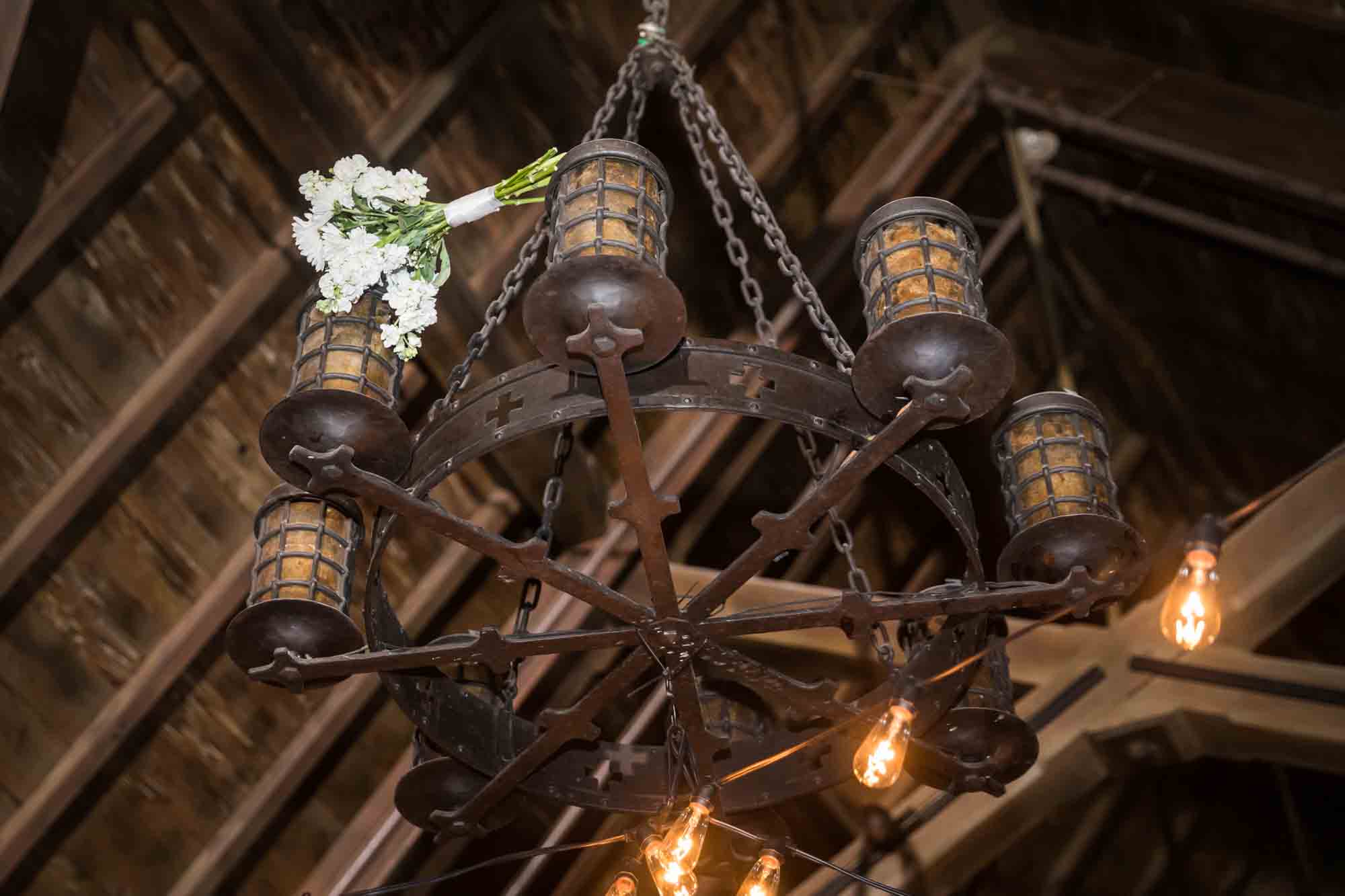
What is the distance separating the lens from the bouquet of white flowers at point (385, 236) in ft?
8.41

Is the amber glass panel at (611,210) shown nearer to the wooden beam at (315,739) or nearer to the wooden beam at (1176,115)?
the wooden beam at (315,739)

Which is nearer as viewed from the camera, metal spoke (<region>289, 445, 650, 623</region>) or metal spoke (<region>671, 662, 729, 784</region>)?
metal spoke (<region>289, 445, 650, 623</region>)

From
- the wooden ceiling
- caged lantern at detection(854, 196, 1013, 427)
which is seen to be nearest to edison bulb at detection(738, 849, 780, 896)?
caged lantern at detection(854, 196, 1013, 427)

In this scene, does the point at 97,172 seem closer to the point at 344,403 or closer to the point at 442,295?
the point at 442,295

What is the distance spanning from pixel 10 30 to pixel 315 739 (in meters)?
2.23

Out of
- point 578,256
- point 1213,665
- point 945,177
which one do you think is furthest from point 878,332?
point 945,177

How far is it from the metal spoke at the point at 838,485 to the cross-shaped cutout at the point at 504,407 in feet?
1.39

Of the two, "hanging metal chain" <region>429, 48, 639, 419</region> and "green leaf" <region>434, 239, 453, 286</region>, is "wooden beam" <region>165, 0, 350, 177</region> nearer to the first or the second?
"hanging metal chain" <region>429, 48, 639, 419</region>

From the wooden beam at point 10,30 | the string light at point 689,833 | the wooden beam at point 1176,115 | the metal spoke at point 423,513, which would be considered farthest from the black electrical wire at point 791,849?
the wooden beam at point 1176,115

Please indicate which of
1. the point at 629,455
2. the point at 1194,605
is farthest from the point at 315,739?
the point at 1194,605

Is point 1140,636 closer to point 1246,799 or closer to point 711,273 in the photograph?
point 711,273

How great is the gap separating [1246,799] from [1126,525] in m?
5.16

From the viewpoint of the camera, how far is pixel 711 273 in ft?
17.9

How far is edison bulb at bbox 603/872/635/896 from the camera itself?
112 inches
